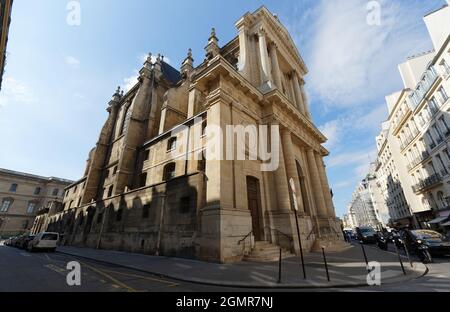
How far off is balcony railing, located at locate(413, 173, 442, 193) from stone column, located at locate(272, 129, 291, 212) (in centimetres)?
2209

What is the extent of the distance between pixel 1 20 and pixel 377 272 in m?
22.1

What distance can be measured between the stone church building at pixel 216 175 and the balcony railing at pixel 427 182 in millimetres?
13352

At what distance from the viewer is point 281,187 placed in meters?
13.0

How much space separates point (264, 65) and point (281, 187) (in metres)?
11.3

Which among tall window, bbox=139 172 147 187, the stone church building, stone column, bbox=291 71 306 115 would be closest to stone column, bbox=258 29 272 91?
the stone church building

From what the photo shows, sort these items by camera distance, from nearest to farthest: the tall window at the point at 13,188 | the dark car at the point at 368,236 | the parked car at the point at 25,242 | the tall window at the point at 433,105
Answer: the parked car at the point at 25,242 → the dark car at the point at 368,236 → the tall window at the point at 433,105 → the tall window at the point at 13,188

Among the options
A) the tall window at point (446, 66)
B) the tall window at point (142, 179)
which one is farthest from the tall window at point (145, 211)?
the tall window at point (446, 66)

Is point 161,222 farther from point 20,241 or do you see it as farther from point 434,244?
point 20,241

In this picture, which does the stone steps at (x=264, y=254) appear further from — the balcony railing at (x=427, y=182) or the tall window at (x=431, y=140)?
the tall window at (x=431, y=140)

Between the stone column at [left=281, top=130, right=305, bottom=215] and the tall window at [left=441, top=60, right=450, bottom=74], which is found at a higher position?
the tall window at [left=441, top=60, right=450, bottom=74]

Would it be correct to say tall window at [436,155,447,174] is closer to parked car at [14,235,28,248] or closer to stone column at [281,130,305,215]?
stone column at [281,130,305,215]

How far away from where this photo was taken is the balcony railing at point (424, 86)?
22.3 m

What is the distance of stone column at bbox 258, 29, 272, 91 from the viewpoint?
16219 millimetres
